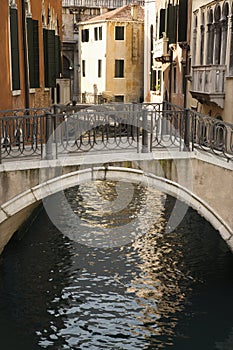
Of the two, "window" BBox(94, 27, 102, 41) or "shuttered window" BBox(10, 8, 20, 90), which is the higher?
"window" BBox(94, 27, 102, 41)

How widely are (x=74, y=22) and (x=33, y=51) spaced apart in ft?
92.4

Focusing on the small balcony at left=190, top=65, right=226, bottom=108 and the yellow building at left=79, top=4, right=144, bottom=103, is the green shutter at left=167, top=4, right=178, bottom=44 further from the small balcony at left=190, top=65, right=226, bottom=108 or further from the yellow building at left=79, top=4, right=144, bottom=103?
the yellow building at left=79, top=4, right=144, bottom=103

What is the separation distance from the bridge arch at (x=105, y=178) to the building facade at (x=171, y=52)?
881cm

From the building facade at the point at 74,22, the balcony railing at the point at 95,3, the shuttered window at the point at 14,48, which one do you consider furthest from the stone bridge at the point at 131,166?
the balcony railing at the point at 95,3

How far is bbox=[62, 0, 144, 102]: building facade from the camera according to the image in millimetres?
38125

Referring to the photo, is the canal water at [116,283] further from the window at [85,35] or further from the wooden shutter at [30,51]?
the window at [85,35]

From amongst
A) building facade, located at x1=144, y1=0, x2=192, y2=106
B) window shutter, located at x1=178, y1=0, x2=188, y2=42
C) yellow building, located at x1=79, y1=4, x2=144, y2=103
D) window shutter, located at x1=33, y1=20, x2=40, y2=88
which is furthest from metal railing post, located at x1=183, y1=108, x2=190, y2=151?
yellow building, located at x1=79, y1=4, x2=144, y2=103

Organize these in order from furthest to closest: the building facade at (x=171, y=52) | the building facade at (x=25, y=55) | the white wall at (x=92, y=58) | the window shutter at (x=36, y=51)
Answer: the white wall at (x=92, y=58) < the building facade at (x=171, y=52) < the window shutter at (x=36, y=51) < the building facade at (x=25, y=55)

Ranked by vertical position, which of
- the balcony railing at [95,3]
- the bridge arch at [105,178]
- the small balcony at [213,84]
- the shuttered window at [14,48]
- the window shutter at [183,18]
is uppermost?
the balcony railing at [95,3]

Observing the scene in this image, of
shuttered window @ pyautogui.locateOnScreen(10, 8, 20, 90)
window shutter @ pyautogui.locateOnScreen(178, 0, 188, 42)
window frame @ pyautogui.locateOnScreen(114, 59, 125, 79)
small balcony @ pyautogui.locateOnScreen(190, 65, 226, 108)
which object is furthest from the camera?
window frame @ pyautogui.locateOnScreen(114, 59, 125, 79)

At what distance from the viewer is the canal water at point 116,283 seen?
8391 mm

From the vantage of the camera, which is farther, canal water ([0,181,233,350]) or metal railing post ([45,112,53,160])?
canal water ([0,181,233,350])

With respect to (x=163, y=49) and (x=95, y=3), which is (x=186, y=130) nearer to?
(x=163, y=49)

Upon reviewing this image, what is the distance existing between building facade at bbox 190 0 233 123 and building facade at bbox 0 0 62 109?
423 centimetres
